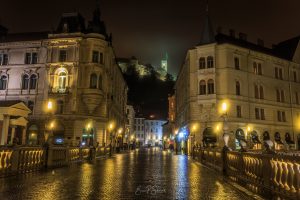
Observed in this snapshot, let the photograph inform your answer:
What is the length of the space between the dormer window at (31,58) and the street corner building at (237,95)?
80.2 ft

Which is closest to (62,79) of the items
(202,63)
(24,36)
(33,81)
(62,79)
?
(62,79)

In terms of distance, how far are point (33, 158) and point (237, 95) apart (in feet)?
103

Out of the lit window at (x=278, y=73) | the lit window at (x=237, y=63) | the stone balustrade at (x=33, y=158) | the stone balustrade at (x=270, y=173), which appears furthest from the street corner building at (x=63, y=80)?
the stone balustrade at (x=270, y=173)

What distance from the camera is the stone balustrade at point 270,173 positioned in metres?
6.90

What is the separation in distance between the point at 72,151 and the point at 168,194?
1432cm

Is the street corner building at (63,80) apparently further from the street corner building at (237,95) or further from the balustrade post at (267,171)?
the balustrade post at (267,171)

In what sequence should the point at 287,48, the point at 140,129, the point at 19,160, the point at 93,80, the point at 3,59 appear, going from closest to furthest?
the point at 19,160 → the point at 93,80 → the point at 3,59 → the point at 287,48 → the point at 140,129

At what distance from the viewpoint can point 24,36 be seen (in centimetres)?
4584

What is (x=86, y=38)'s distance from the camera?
40781 millimetres

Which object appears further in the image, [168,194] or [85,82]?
[85,82]

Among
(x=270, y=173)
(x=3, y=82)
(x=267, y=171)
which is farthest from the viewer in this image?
(x=3, y=82)

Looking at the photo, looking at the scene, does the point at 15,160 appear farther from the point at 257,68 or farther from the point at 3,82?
the point at 257,68

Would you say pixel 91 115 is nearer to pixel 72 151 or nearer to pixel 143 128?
pixel 72 151

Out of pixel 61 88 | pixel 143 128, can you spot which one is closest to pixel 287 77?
pixel 61 88
